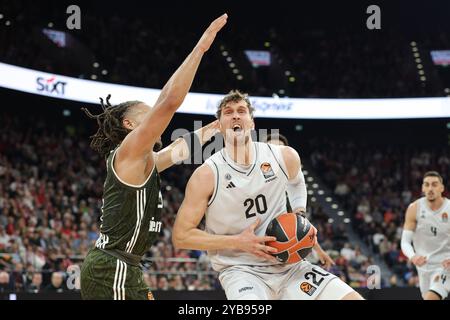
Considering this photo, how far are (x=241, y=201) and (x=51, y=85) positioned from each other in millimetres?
16242

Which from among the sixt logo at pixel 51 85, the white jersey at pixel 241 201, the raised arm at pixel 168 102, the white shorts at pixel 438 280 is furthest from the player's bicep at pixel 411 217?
the sixt logo at pixel 51 85

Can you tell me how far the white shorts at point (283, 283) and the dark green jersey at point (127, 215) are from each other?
28.0 inches

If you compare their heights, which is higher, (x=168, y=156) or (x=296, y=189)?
(x=168, y=156)

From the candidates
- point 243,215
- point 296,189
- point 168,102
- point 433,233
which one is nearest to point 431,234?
point 433,233

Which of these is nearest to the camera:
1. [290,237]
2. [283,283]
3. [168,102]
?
[168,102]

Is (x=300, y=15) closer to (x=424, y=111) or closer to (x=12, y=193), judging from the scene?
(x=424, y=111)

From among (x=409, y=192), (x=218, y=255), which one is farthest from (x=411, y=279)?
(x=218, y=255)

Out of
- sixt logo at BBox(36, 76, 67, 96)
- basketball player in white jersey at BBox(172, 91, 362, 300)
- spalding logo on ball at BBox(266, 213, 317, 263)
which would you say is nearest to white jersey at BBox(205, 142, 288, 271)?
basketball player in white jersey at BBox(172, 91, 362, 300)

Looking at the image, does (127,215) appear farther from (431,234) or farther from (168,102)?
(431,234)

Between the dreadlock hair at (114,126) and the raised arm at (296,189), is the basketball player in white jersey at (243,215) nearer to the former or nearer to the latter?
the raised arm at (296,189)

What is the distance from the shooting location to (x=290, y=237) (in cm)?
504

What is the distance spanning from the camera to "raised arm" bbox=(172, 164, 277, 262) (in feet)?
16.4

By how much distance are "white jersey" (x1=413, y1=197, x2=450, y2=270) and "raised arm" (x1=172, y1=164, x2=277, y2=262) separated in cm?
479

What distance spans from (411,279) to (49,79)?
1123 centimetres
